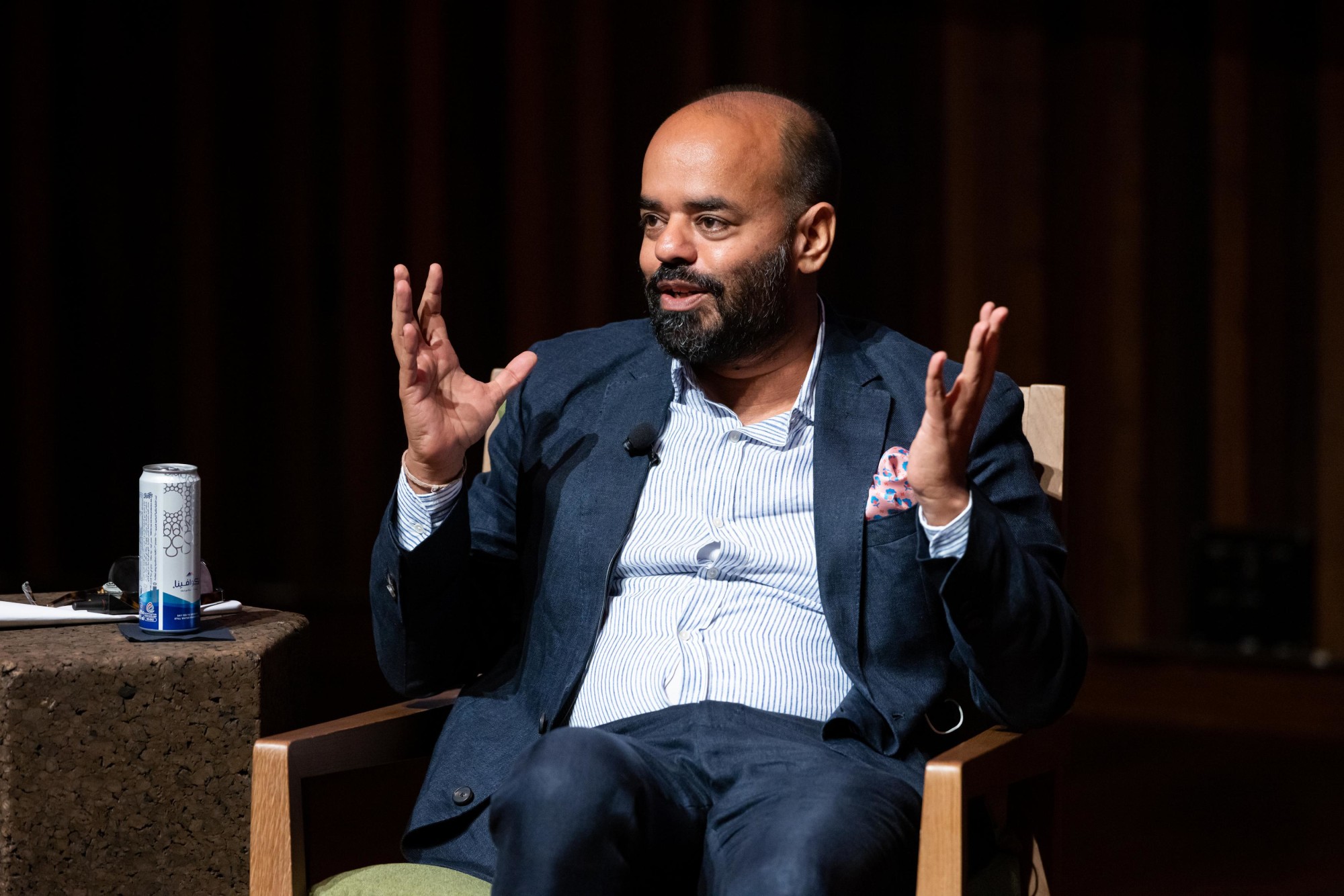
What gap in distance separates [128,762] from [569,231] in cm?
293

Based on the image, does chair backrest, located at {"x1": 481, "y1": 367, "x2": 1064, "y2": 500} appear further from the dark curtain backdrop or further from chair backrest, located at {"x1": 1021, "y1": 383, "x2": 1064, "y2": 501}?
the dark curtain backdrop

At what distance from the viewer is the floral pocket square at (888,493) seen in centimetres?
179

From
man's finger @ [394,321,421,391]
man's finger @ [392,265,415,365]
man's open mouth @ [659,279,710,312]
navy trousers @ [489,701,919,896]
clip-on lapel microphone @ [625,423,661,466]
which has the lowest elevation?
navy trousers @ [489,701,919,896]

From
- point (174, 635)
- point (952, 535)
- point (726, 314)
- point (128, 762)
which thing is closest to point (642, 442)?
point (726, 314)

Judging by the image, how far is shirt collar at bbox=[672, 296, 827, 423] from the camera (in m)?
1.95

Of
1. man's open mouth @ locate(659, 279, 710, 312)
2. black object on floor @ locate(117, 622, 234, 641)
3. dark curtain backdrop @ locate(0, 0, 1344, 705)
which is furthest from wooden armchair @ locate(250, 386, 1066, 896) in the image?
dark curtain backdrop @ locate(0, 0, 1344, 705)

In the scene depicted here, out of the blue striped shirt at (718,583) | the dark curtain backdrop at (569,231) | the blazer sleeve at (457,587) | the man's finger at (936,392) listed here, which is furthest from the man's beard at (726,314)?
the dark curtain backdrop at (569,231)

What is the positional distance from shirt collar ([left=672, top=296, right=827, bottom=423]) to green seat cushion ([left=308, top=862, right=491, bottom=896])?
2.31 ft

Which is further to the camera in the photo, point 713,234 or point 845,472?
point 713,234

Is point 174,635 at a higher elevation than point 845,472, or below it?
below

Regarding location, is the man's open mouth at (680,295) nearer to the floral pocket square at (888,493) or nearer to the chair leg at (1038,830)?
the floral pocket square at (888,493)

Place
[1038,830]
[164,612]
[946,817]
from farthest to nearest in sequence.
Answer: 1. [1038,830]
2. [164,612]
3. [946,817]

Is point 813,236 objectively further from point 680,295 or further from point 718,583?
point 718,583

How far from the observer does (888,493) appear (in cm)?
180
